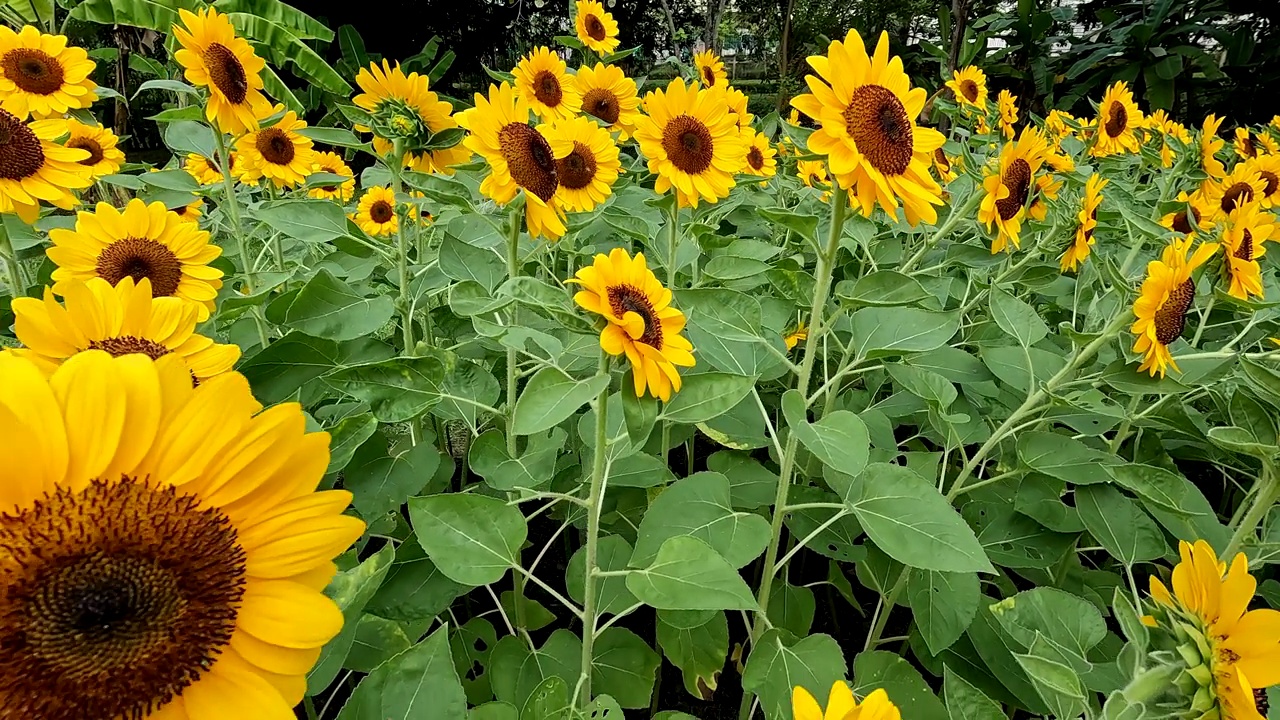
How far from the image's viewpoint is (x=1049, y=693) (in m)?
0.91

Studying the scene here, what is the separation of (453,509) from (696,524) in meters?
0.37

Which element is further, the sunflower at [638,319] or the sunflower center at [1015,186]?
the sunflower center at [1015,186]

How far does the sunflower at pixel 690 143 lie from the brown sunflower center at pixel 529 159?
40cm

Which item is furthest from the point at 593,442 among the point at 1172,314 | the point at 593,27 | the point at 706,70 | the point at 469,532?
the point at 706,70

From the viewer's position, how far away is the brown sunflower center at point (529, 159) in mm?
1344

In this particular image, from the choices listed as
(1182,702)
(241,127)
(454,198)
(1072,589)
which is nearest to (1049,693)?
(1182,702)

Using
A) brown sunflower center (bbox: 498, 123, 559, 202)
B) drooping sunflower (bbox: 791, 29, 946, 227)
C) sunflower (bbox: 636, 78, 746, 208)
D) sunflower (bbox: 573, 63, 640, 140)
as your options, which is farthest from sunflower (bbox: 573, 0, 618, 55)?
drooping sunflower (bbox: 791, 29, 946, 227)

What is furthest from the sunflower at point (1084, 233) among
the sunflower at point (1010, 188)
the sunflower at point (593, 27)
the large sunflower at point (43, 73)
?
the large sunflower at point (43, 73)

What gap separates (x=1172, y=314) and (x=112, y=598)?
1.46m

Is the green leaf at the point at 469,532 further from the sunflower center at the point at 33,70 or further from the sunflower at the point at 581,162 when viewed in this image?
the sunflower center at the point at 33,70

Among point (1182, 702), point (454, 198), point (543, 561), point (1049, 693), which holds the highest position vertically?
point (454, 198)

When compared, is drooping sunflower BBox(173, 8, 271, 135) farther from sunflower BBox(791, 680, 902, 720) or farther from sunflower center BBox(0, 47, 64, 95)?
sunflower BBox(791, 680, 902, 720)

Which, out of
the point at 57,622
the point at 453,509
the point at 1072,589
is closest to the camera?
the point at 57,622

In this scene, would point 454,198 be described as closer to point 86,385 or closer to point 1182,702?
point 86,385
